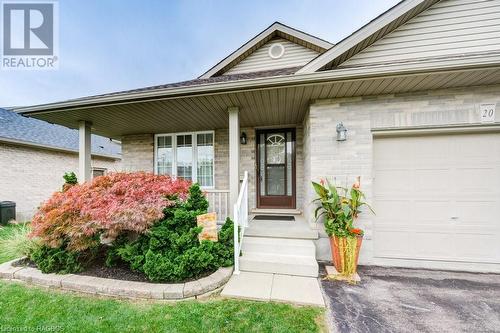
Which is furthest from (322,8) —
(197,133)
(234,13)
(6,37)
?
(6,37)

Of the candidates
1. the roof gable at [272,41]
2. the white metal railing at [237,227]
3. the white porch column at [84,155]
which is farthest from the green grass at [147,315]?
the roof gable at [272,41]

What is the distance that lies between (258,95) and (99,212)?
9.77 ft

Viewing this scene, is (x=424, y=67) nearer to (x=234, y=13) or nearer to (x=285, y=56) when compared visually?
(x=285, y=56)

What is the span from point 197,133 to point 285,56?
11.1 ft

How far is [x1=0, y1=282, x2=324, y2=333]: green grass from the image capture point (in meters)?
2.13

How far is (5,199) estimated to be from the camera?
7.59 meters

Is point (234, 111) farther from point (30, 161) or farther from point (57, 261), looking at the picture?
point (30, 161)

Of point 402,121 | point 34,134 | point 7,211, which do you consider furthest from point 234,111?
point 34,134

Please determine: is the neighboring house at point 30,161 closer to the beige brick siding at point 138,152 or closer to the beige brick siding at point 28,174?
the beige brick siding at point 28,174

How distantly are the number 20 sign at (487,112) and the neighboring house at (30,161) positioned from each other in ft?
41.4

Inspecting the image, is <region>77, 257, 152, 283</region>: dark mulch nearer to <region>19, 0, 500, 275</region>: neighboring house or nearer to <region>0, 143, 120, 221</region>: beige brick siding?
<region>19, 0, 500, 275</region>: neighboring house

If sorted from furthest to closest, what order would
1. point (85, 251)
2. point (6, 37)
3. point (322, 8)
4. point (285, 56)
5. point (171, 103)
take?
point (322, 8) → point (285, 56) → point (6, 37) → point (171, 103) → point (85, 251)

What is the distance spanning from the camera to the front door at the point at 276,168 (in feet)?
18.6

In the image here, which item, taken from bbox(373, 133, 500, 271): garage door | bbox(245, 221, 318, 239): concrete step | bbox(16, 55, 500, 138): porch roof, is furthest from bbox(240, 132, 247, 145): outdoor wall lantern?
bbox(373, 133, 500, 271): garage door
